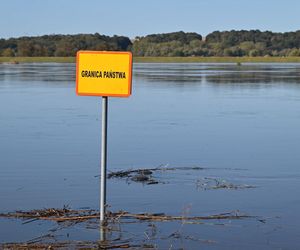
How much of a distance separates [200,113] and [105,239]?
14.0 metres

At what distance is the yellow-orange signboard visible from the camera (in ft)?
23.8

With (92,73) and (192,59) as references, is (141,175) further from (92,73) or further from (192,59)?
(192,59)

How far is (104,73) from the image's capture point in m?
7.30

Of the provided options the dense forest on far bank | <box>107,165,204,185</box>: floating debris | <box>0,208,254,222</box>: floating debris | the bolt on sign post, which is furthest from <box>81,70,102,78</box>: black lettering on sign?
the dense forest on far bank

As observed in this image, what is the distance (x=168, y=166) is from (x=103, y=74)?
422 centimetres

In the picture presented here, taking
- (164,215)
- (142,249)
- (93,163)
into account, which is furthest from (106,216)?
(93,163)

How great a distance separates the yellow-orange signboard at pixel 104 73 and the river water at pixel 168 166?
4.87 ft

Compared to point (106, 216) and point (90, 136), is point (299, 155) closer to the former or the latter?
point (90, 136)

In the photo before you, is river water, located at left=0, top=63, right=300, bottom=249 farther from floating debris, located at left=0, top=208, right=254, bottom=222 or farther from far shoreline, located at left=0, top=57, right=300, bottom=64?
far shoreline, located at left=0, top=57, right=300, bottom=64

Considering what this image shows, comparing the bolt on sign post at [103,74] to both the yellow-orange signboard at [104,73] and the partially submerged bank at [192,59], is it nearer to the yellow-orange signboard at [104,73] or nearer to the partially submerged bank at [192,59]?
the yellow-orange signboard at [104,73]

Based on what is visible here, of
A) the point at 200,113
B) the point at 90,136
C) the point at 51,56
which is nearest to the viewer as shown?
the point at 90,136

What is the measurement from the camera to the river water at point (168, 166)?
23.7ft

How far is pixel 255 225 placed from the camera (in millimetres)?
7473

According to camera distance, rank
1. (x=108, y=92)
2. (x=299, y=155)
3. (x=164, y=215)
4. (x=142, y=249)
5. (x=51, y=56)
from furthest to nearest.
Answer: (x=51, y=56) → (x=299, y=155) → (x=164, y=215) → (x=108, y=92) → (x=142, y=249)
